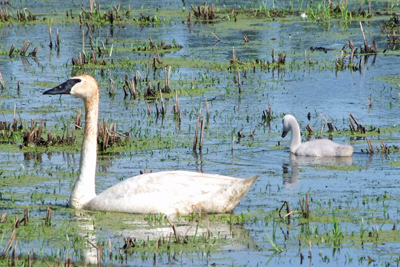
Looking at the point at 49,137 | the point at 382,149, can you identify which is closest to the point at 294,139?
the point at 382,149

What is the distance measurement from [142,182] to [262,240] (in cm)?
143

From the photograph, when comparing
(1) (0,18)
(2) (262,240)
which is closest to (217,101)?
(2) (262,240)

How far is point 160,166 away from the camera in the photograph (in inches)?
363

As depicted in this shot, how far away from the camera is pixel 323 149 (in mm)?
9789

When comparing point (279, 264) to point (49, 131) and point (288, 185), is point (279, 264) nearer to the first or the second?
point (288, 185)

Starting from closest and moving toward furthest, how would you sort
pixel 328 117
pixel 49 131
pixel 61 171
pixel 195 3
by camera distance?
pixel 61 171, pixel 49 131, pixel 328 117, pixel 195 3

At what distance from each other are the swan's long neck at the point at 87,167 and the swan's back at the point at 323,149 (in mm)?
3305

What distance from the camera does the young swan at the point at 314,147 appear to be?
31.6 feet

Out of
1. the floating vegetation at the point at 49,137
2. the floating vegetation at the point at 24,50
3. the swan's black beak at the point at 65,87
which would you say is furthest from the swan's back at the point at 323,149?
the floating vegetation at the point at 24,50

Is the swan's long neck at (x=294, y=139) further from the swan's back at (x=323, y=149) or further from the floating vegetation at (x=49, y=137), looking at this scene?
the floating vegetation at (x=49, y=137)

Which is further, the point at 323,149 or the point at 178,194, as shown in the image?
the point at 323,149

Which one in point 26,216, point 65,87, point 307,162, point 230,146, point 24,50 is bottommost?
point 307,162

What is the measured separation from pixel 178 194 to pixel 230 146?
3.06m

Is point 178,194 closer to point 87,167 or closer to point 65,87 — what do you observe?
point 87,167
